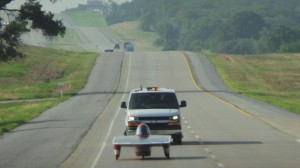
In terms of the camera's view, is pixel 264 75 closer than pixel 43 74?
No

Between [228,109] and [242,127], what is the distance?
55.6 feet

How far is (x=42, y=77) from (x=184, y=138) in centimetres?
7459

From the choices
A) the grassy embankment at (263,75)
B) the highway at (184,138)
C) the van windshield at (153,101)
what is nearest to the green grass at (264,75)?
the grassy embankment at (263,75)

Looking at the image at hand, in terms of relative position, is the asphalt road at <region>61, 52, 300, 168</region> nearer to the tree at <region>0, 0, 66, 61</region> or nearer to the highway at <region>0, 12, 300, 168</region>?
the highway at <region>0, 12, 300, 168</region>

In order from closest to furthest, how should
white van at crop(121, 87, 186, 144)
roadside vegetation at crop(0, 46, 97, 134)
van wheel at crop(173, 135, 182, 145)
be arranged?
white van at crop(121, 87, 186, 144) < van wheel at crop(173, 135, 182, 145) < roadside vegetation at crop(0, 46, 97, 134)

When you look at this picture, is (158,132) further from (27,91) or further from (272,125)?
(27,91)

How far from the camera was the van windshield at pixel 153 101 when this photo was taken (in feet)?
107

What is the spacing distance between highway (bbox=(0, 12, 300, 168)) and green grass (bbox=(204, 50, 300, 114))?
6093 mm

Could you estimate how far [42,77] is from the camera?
360ft

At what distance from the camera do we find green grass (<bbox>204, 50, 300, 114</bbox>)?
90.2 metres

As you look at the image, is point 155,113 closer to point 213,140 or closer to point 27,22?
point 213,140

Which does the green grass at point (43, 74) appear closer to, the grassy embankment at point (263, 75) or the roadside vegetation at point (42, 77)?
the roadside vegetation at point (42, 77)

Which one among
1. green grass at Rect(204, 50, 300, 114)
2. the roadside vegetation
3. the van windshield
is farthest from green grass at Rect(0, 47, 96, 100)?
the van windshield

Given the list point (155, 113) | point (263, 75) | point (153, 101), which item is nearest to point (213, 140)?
point (153, 101)
